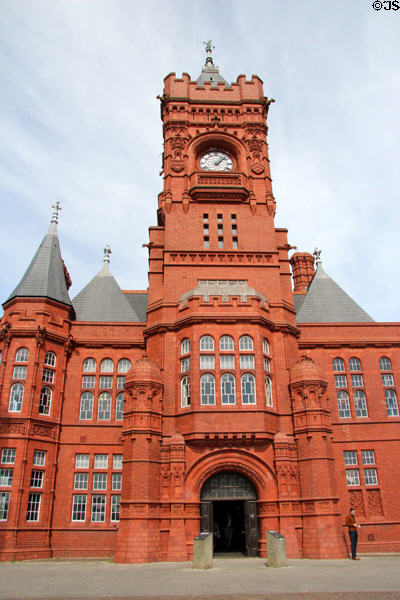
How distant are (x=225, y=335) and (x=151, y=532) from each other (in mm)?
10084

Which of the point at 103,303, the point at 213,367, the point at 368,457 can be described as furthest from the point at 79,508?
the point at 368,457

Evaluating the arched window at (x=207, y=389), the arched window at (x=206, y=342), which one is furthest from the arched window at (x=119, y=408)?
the arched window at (x=206, y=342)

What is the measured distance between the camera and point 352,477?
2644 centimetres

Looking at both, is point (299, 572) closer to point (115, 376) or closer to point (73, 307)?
point (115, 376)

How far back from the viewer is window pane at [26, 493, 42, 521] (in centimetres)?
2394

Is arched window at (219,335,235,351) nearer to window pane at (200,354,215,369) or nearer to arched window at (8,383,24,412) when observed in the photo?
window pane at (200,354,215,369)

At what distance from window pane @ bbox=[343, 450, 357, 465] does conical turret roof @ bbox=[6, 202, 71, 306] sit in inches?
717

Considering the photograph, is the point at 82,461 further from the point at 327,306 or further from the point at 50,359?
the point at 327,306

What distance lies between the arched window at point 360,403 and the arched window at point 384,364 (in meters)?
2.20

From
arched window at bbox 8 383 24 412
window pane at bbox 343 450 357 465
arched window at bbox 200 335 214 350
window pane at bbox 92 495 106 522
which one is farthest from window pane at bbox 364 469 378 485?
arched window at bbox 8 383 24 412

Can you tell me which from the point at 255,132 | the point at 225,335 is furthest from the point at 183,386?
the point at 255,132

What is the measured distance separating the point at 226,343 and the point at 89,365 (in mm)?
8484

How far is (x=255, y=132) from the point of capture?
3491 centimetres

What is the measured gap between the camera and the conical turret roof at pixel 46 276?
2836cm
